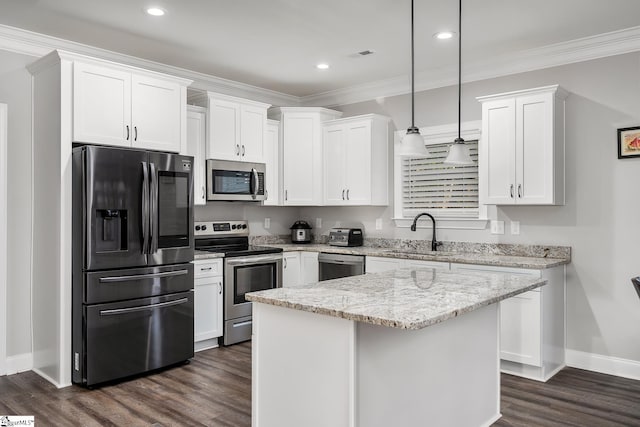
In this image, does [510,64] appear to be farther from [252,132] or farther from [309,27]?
[252,132]

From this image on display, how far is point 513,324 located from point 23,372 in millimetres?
3846

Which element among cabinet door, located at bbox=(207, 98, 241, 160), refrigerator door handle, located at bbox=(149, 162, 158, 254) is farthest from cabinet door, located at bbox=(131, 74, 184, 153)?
cabinet door, located at bbox=(207, 98, 241, 160)

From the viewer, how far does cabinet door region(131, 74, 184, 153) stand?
3.92m

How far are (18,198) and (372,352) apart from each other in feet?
10.5

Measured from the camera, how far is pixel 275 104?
19.3 feet

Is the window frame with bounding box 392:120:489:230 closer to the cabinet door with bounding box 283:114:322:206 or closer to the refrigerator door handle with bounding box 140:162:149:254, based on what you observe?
the cabinet door with bounding box 283:114:322:206

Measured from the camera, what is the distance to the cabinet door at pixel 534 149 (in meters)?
3.91

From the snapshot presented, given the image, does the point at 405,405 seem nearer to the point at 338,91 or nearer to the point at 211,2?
the point at 211,2

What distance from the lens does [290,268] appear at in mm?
5215

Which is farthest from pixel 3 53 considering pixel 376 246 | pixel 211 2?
pixel 376 246

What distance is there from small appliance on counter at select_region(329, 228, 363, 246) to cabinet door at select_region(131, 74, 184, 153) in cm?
202

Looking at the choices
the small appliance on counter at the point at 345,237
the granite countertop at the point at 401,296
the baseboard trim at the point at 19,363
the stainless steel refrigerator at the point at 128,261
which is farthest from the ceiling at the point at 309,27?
the baseboard trim at the point at 19,363

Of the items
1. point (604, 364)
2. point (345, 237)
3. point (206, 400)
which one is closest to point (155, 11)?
point (206, 400)

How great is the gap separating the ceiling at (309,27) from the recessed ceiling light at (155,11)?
4 centimetres
